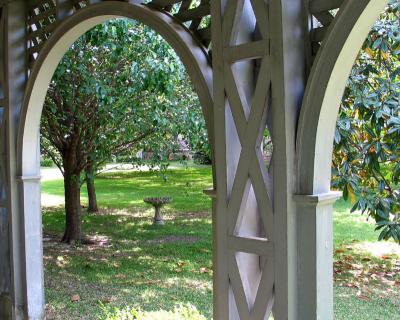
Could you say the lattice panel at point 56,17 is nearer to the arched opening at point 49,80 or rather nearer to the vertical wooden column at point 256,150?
the arched opening at point 49,80

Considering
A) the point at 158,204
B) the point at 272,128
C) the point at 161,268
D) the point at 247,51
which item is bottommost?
the point at 161,268

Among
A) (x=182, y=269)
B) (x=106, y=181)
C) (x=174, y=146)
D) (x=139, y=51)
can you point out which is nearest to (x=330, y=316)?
(x=139, y=51)

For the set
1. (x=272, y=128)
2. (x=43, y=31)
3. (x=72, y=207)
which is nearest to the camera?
(x=272, y=128)

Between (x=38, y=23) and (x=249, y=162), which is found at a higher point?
(x=38, y=23)

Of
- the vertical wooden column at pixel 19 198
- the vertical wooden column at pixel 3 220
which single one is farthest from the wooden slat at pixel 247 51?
the vertical wooden column at pixel 3 220

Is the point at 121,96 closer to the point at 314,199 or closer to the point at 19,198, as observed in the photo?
the point at 19,198

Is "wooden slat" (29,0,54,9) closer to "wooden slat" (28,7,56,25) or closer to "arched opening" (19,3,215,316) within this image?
"wooden slat" (28,7,56,25)

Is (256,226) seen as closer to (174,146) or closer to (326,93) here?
(326,93)

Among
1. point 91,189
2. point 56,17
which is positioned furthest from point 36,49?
point 91,189

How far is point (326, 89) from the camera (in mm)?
1675

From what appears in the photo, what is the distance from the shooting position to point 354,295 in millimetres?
4621

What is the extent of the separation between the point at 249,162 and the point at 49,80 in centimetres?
199

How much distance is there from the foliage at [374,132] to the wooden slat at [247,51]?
106cm

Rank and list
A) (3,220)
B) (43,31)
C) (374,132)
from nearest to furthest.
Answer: (374,132) < (43,31) < (3,220)
